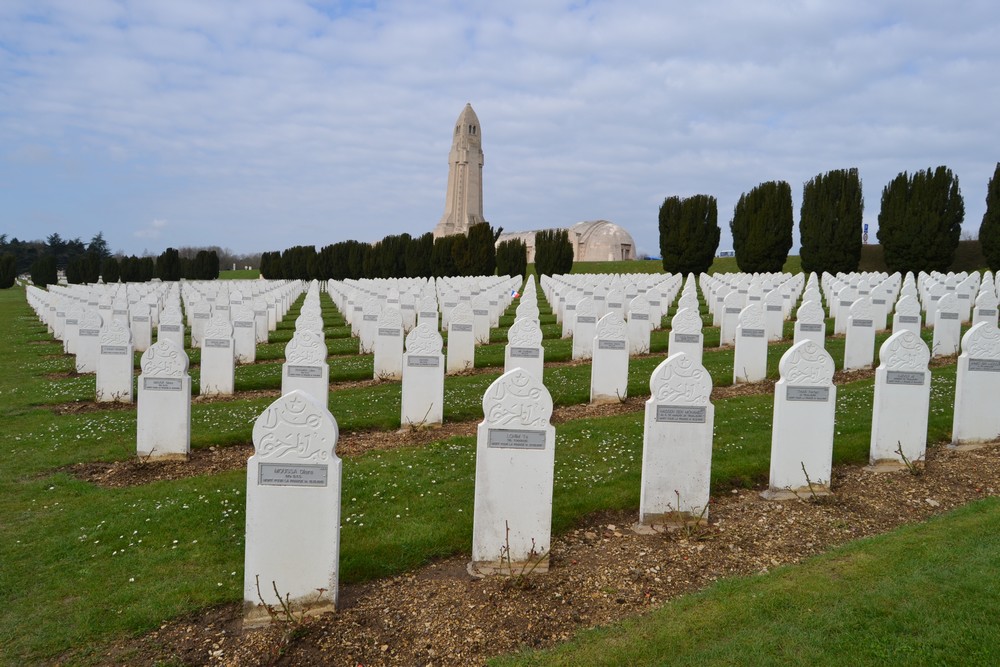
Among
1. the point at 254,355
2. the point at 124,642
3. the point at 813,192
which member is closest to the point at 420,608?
the point at 124,642

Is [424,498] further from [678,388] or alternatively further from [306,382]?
[306,382]

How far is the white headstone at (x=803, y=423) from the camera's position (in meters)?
5.65

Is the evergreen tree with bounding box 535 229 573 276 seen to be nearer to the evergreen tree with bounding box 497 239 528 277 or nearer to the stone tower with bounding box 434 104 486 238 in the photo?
the evergreen tree with bounding box 497 239 528 277

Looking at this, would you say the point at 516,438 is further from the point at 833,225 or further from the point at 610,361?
the point at 833,225

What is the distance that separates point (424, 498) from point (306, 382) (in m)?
3.00

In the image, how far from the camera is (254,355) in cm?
1458

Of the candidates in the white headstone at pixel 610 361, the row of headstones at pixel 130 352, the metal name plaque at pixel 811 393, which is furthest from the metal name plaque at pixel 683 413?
the row of headstones at pixel 130 352

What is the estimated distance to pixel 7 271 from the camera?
5309 cm

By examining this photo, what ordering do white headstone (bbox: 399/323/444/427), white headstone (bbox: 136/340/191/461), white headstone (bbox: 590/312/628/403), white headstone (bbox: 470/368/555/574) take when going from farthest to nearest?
white headstone (bbox: 590/312/628/403), white headstone (bbox: 399/323/444/427), white headstone (bbox: 136/340/191/461), white headstone (bbox: 470/368/555/574)

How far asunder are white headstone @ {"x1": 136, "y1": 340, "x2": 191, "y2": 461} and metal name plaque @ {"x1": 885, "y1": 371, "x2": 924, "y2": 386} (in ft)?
23.1

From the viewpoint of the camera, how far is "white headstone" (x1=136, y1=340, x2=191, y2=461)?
23.4 ft

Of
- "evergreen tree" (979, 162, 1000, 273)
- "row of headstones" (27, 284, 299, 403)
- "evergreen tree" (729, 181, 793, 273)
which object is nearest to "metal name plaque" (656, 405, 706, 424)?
"row of headstones" (27, 284, 299, 403)

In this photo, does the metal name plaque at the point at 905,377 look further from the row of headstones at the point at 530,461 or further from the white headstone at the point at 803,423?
the white headstone at the point at 803,423

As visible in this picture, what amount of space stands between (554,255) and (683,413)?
43.1m
